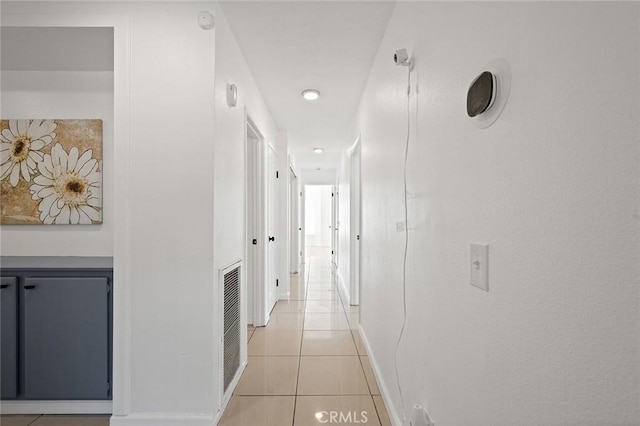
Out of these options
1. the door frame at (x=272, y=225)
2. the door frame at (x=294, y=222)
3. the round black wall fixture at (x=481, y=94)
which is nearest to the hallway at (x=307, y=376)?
the door frame at (x=272, y=225)

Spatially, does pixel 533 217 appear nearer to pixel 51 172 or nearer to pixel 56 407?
pixel 51 172

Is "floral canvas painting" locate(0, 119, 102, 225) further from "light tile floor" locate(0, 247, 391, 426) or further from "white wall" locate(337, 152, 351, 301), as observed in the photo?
"white wall" locate(337, 152, 351, 301)

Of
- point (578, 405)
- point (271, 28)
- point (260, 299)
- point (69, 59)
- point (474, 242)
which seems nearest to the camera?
point (578, 405)

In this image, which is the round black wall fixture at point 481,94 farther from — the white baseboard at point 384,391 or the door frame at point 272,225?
the door frame at point 272,225

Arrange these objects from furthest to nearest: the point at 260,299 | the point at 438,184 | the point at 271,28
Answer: the point at 260,299 < the point at 271,28 < the point at 438,184

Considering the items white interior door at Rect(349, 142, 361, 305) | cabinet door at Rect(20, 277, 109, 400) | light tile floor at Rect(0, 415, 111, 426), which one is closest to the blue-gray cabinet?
cabinet door at Rect(20, 277, 109, 400)

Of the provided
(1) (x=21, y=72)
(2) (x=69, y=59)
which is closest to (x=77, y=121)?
(2) (x=69, y=59)

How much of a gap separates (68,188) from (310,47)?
190 centimetres

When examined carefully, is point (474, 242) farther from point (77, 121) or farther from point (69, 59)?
point (69, 59)

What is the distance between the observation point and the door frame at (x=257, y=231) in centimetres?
337

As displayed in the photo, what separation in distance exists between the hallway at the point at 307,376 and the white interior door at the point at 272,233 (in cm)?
33

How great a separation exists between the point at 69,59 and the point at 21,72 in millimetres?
378

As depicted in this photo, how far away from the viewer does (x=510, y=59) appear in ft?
2.47

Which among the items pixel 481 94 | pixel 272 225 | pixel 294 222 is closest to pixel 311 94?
pixel 272 225
